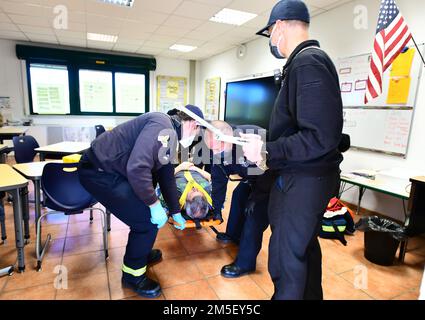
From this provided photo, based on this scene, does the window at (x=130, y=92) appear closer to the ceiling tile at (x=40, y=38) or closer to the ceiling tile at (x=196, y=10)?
the ceiling tile at (x=40, y=38)

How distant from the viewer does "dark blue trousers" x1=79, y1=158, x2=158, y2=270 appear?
1.64 metres

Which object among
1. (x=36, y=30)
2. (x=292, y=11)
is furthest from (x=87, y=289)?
(x=36, y=30)

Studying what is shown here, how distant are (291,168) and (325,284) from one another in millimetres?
1264

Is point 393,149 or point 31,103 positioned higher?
point 31,103

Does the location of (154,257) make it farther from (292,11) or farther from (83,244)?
(292,11)

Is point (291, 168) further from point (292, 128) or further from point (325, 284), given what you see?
point (325, 284)

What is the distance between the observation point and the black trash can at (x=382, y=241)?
219 cm

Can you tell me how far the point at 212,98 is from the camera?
730 centimetres

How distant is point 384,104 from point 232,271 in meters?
2.71

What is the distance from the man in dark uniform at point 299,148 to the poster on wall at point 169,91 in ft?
22.6

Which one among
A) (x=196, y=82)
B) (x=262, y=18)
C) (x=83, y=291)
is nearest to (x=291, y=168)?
(x=83, y=291)

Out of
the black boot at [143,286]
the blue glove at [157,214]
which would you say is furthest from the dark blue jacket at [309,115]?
the black boot at [143,286]

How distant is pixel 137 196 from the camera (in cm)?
163

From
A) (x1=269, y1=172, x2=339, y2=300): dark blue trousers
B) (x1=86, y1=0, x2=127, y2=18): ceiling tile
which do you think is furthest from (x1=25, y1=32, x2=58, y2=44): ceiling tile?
(x1=269, y1=172, x2=339, y2=300): dark blue trousers
